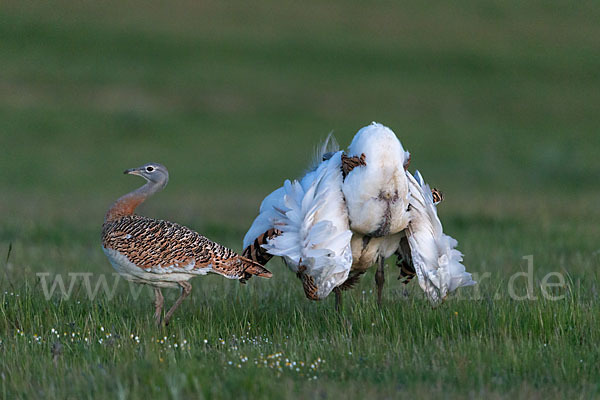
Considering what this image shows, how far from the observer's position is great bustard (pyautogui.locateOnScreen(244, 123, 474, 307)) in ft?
19.7

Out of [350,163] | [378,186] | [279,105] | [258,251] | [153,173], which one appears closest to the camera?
[378,186]

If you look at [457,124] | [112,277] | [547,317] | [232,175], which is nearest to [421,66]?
[457,124]

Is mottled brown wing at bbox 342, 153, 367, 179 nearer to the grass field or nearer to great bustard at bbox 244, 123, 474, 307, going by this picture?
great bustard at bbox 244, 123, 474, 307

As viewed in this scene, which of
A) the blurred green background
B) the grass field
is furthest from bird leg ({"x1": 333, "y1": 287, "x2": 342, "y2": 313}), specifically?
the blurred green background

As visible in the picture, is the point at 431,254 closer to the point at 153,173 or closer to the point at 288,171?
the point at 153,173

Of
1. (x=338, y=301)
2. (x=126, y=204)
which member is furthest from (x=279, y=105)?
(x=338, y=301)

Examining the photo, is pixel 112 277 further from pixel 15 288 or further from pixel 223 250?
pixel 223 250

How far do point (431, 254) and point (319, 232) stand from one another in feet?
2.87

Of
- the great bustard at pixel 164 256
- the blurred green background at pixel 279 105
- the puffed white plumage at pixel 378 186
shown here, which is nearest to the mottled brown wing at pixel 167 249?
the great bustard at pixel 164 256

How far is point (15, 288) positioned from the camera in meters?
7.02

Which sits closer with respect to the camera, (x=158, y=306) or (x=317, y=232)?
(x=317, y=232)

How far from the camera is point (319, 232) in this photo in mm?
6016

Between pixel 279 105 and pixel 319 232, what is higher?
pixel 279 105

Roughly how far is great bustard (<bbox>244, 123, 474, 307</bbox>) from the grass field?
1.07 feet
